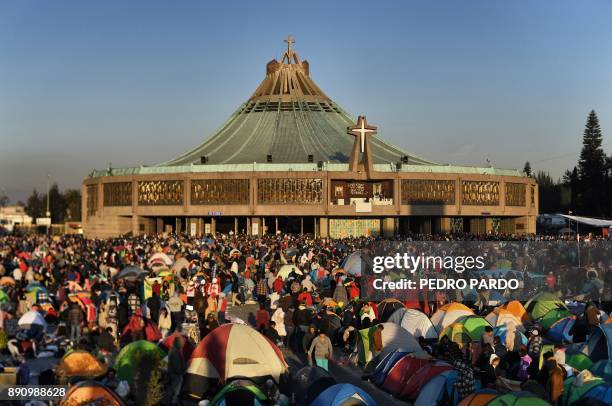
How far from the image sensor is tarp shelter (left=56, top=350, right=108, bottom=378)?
1341cm

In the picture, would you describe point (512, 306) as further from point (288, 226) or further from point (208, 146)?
point (208, 146)

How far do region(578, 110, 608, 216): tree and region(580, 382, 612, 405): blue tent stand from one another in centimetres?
7977

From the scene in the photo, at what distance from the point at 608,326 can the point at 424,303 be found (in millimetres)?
5194

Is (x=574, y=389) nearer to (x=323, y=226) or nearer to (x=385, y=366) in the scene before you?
(x=385, y=366)

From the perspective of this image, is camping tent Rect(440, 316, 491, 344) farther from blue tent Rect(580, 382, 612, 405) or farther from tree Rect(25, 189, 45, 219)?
tree Rect(25, 189, 45, 219)

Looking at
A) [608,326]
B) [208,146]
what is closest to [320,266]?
[608,326]

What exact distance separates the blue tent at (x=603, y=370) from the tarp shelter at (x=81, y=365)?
7356 millimetres

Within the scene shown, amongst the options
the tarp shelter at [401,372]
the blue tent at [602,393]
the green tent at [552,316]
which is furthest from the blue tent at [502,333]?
the blue tent at [602,393]

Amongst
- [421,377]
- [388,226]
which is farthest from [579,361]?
[388,226]

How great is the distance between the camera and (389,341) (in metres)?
16.0

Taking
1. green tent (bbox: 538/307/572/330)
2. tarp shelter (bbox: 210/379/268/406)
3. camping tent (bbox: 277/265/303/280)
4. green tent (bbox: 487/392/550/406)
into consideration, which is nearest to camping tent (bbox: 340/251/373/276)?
camping tent (bbox: 277/265/303/280)

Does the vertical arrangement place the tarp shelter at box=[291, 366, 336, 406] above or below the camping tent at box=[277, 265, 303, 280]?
below

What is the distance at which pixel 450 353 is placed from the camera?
15.1 meters

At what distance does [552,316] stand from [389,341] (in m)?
4.23
